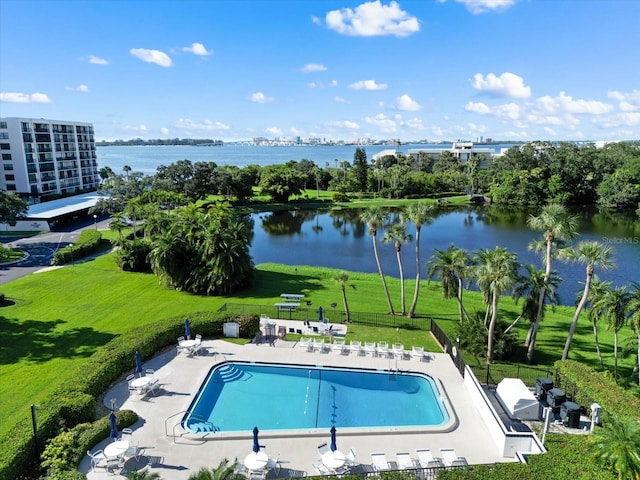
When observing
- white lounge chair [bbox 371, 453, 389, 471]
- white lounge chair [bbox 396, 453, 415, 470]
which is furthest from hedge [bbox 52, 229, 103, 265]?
white lounge chair [bbox 396, 453, 415, 470]

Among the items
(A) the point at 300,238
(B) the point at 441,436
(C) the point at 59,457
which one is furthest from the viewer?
(A) the point at 300,238

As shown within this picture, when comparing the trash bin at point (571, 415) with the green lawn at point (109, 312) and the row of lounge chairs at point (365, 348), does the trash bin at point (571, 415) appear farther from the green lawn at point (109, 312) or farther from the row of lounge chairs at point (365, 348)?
the green lawn at point (109, 312)

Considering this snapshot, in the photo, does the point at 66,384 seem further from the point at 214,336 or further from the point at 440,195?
the point at 440,195

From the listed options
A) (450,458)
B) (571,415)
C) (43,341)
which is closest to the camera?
(450,458)

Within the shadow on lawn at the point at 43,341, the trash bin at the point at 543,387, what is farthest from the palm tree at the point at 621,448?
the shadow on lawn at the point at 43,341

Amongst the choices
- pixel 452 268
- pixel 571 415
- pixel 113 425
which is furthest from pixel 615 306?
pixel 113 425

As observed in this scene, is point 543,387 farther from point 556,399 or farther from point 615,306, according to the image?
point 615,306

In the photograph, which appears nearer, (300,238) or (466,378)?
(466,378)

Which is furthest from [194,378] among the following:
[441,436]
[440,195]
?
[440,195]
